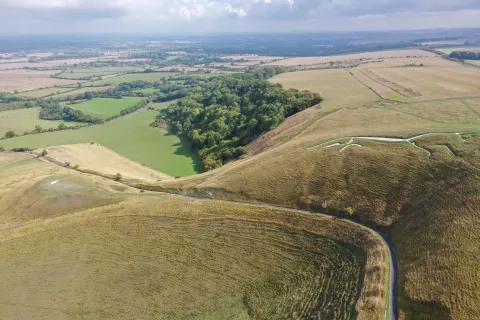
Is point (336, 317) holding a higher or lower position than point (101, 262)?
higher

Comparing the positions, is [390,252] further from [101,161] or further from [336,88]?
[336,88]

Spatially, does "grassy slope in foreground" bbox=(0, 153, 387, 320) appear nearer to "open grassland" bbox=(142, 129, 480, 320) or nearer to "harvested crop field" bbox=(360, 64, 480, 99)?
"open grassland" bbox=(142, 129, 480, 320)

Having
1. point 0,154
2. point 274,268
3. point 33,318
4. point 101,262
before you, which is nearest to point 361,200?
point 274,268

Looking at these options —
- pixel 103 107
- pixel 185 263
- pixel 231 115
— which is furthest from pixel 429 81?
pixel 103 107

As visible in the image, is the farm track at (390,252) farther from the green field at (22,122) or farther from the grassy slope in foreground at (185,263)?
the green field at (22,122)

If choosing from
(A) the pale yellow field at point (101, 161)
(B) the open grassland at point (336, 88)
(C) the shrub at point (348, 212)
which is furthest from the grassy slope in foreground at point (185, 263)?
(B) the open grassland at point (336, 88)

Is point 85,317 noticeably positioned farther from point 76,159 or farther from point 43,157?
point 43,157
